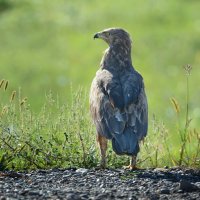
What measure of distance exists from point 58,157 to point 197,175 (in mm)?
1592

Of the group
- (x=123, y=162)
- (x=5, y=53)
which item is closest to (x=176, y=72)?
(x=5, y=53)

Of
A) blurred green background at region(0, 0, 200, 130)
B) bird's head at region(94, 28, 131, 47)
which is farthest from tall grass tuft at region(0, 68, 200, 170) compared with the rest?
blurred green background at region(0, 0, 200, 130)

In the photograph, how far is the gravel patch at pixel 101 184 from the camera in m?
10.4

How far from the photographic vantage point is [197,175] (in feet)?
38.1

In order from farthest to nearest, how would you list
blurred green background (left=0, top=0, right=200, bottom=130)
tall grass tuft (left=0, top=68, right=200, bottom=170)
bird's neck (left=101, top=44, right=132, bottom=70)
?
1. blurred green background (left=0, top=0, right=200, bottom=130)
2. bird's neck (left=101, top=44, right=132, bottom=70)
3. tall grass tuft (left=0, top=68, right=200, bottom=170)

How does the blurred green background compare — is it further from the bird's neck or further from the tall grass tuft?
the tall grass tuft

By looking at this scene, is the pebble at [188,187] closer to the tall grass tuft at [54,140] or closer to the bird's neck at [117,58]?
the tall grass tuft at [54,140]

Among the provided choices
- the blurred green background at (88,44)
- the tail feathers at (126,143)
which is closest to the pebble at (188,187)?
the tail feathers at (126,143)


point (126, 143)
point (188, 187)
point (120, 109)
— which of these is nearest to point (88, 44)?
point (120, 109)

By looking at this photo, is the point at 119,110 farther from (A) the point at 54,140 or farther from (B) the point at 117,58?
(B) the point at 117,58

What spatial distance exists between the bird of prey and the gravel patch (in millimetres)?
337

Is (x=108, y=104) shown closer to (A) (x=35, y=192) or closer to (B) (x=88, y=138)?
(B) (x=88, y=138)

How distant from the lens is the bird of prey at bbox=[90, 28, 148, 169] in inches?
464

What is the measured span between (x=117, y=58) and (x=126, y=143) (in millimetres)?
1877
